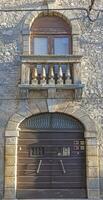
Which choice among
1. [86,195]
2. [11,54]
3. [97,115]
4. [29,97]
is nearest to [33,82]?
[29,97]

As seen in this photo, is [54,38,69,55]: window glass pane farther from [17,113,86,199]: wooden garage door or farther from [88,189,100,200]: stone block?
[88,189,100,200]: stone block

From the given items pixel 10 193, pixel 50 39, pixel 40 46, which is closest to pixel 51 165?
pixel 10 193

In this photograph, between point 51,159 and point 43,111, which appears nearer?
A: point 51,159

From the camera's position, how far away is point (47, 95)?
11.8 metres

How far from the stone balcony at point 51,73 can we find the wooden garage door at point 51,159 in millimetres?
885

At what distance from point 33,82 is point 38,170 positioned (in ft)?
8.08

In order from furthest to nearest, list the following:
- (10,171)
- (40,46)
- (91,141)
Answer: (40,46) → (91,141) → (10,171)

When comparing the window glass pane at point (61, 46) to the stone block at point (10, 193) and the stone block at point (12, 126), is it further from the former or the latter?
the stone block at point (10, 193)

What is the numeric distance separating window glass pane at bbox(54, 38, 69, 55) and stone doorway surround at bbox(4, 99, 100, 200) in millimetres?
1553

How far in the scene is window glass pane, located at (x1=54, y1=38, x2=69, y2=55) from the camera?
40.2 feet

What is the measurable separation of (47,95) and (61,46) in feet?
5.32

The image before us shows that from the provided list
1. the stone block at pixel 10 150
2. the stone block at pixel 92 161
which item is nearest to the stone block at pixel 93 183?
the stone block at pixel 92 161

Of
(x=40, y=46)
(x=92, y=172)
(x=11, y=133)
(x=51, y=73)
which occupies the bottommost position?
(x=92, y=172)

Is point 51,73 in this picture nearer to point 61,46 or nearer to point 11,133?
point 61,46
